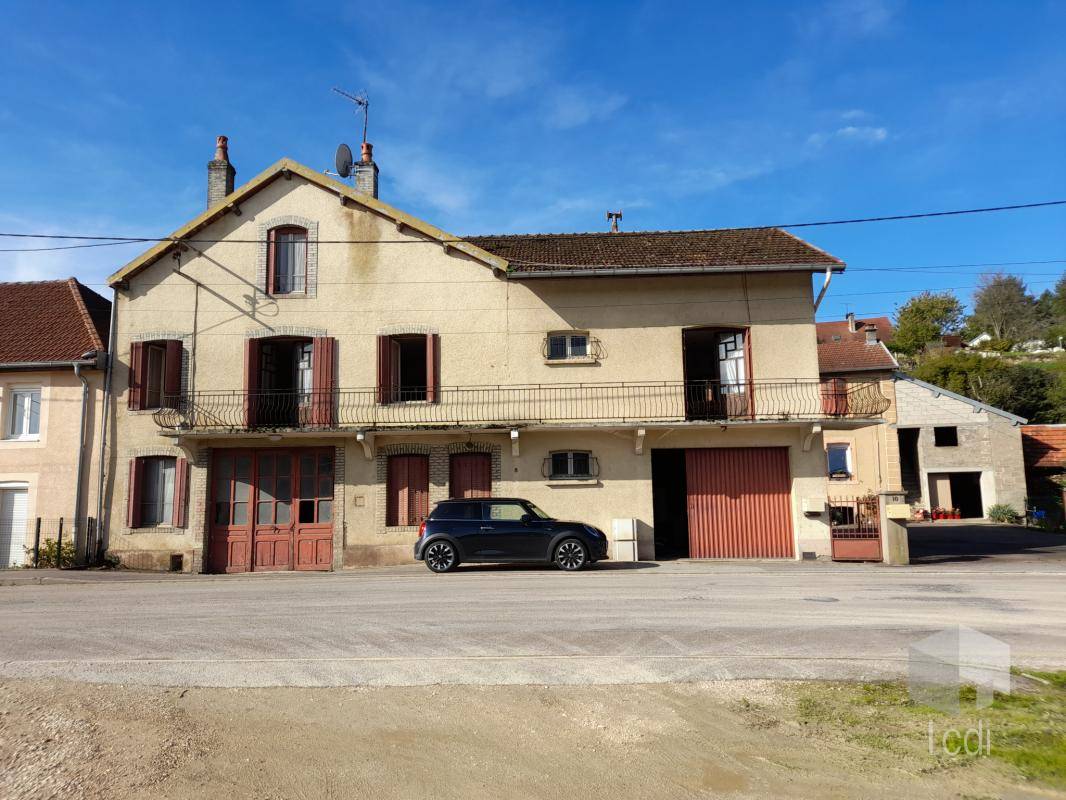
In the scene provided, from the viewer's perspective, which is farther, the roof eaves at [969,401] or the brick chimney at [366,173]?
the roof eaves at [969,401]

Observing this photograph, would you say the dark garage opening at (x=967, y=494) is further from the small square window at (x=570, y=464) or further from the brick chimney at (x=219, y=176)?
the brick chimney at (x=219, y=176)

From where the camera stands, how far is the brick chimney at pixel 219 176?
64.1ft

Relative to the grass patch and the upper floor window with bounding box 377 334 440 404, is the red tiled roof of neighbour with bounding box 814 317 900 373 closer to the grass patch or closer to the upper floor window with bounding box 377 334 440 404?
the upper floor window with bounding box 377 334 440 404

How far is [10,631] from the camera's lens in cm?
869

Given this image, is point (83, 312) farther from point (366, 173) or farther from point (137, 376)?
point (366, 173)

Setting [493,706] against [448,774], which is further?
[493,706]

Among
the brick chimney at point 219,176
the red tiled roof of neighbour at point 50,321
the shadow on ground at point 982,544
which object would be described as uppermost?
the brick chimney at point 219,176

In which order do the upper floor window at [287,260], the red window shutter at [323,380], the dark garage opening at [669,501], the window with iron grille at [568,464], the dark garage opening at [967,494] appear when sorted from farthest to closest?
the dark garage opening at [967,494] → the dark garage opening at [669,501] → the upper floor window at [287,260] → the red window shutter at [323,380] → the window with iron grille at [568,464]

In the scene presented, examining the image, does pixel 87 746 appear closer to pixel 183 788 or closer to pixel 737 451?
pixel 183 788

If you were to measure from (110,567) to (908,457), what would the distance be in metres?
31.4

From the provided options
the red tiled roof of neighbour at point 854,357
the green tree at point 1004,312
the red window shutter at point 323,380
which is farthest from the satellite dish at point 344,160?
the green tree at point 1004,312

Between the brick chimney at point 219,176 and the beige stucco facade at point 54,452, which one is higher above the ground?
the brick chimney at point 219,176

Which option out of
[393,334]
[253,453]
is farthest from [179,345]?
[393,334]

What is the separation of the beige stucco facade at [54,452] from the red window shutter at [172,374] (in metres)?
1.64
